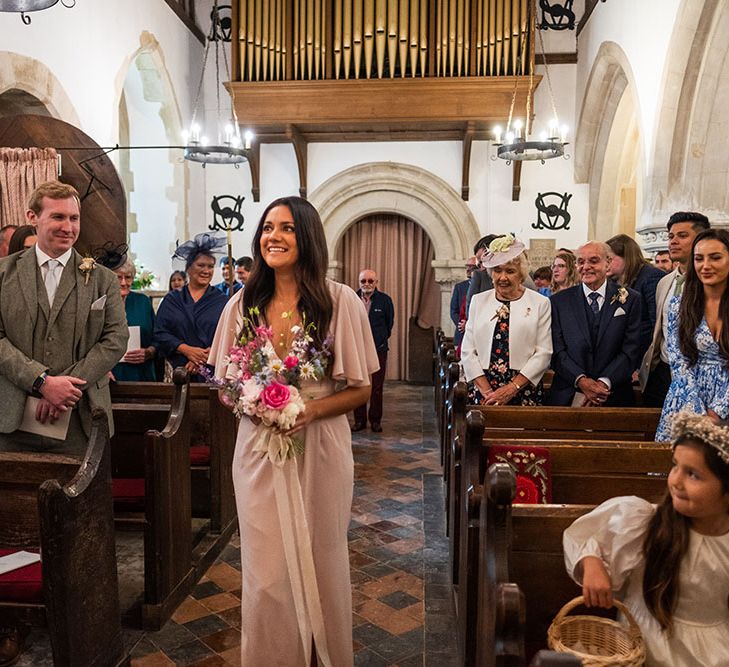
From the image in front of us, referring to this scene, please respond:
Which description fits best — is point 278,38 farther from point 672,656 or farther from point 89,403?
point 672,656

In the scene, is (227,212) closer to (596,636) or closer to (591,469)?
(591,469)

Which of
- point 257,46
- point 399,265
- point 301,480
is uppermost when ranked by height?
point 257,46

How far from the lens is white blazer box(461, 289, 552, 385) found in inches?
148

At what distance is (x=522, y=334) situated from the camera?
3758 millimetres

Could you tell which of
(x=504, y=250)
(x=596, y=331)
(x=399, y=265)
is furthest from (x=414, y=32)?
(x=596, y=331)

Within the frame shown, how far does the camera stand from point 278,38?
8453 mm

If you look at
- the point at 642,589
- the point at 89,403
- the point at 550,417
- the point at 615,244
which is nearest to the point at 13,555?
the point at 89,403

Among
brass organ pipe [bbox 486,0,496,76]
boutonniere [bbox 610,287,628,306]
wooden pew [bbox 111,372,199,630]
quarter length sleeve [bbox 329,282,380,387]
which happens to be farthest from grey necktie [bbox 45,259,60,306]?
brass organ pipe [bbox 486,0,496,76]

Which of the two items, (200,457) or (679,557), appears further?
(200,457)

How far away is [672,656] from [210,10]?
9.81 m

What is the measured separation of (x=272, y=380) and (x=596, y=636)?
1.06 m

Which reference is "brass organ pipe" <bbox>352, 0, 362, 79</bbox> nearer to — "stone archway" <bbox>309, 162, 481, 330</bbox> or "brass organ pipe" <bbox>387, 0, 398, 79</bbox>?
"brass organ pipe" <bbox>387, 0, 398, 79</bbox>

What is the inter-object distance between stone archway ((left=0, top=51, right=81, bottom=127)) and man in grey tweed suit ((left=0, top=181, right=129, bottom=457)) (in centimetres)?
308

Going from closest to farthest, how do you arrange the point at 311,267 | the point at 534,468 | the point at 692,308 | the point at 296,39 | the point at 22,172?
the point at 311,267 → the point at 534,468 → the point at 692,308 → the point at 22,172 → the point at 296,39
